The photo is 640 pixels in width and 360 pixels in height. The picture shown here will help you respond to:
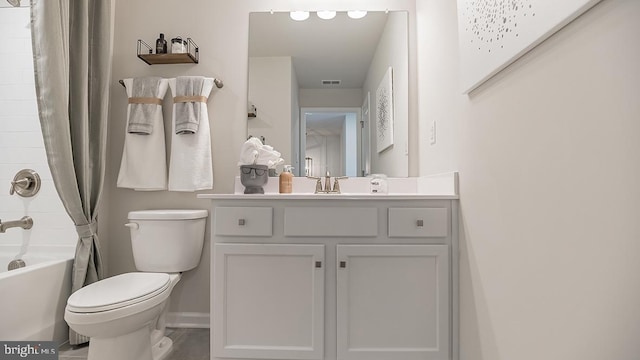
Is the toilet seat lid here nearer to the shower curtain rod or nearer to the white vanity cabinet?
the white vanity cabinet

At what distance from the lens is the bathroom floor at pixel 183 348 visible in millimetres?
1702

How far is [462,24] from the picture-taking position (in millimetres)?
1338

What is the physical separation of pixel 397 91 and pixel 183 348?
79.1 inches

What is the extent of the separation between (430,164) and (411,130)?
0.34 meters

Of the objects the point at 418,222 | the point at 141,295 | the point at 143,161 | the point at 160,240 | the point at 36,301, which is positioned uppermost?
the point at 143,161

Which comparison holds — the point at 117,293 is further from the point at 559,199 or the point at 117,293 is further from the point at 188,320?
the point at 559,199

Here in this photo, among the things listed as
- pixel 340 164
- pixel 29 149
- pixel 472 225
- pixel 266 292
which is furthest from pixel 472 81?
pixel 29 149

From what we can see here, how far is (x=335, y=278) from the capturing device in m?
1.48

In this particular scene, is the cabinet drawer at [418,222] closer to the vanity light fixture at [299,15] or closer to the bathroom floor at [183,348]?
the bathroom floor at [183,348]

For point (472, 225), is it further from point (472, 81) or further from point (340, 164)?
point (340, 164)

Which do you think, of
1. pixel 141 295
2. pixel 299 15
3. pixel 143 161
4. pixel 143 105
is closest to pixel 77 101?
pixel 143 105

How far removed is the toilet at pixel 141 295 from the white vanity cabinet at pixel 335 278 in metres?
0.30
